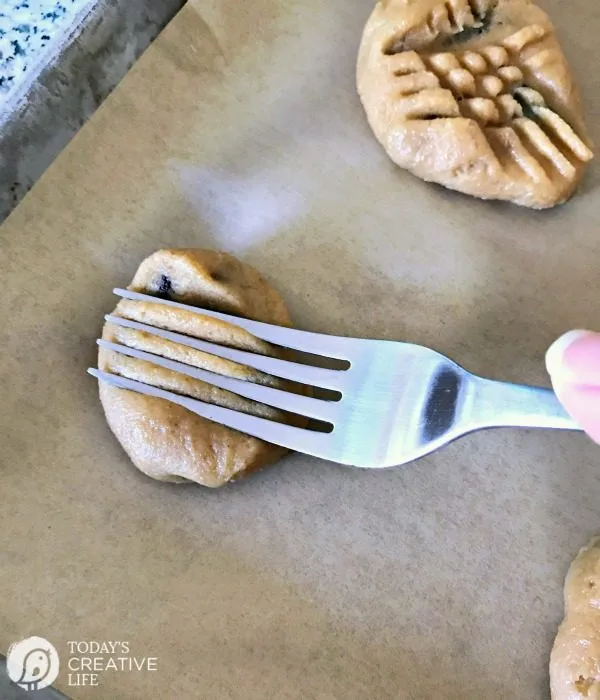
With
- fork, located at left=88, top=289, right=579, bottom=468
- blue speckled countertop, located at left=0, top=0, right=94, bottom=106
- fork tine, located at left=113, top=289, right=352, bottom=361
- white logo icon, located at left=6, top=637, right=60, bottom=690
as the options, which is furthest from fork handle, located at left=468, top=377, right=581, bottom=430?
blue speckled countertop, located at left=0, top=0, right=94, bottom=106

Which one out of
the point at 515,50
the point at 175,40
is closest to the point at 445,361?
the point at 515,50

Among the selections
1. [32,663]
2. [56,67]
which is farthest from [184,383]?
[56,67]

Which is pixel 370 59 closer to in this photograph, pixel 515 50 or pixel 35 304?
pixel 515 50

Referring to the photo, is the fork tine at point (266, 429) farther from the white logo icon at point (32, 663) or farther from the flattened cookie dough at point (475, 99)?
the flattened cookie dough at point (475, 99)

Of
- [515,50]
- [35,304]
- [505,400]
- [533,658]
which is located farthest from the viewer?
[515,50]

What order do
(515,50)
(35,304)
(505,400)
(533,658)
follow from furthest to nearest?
(515,50) < (35,304) < (533,658) < (505,400)

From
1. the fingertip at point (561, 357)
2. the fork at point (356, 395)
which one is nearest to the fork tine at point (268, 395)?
the fork at point (356, 395)
